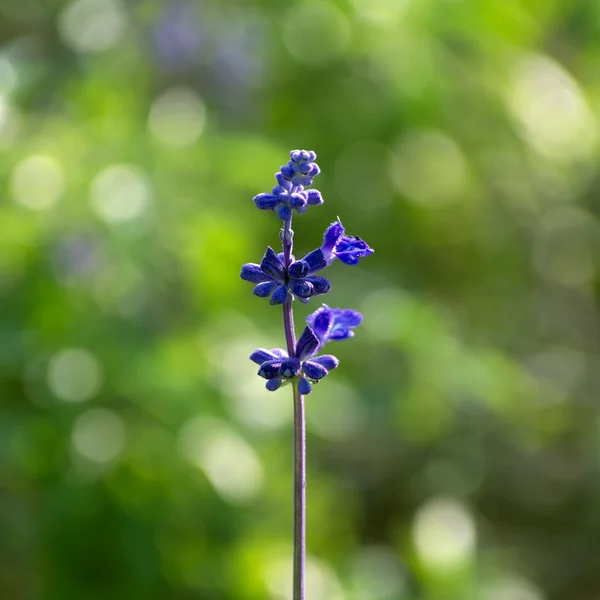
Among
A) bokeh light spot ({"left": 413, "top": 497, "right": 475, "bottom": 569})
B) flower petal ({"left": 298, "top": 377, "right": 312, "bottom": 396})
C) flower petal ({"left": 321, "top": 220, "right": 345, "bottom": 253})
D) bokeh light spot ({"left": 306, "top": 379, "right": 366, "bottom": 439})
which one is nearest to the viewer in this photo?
flower petal ({"left": 298, "top": 377, "right": 312, "bottom": 396})

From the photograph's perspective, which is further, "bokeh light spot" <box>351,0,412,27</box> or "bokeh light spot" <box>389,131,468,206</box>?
"bokeh light spot" <box>389,131,468,206</box>

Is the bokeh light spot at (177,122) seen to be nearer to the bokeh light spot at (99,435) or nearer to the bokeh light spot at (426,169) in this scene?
the bokeh light spot at (99,435)

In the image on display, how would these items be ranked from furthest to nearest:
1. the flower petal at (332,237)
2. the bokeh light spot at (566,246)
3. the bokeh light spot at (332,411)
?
the bokeh light spot at (566,246), the bokeh light spot at (332,411), the flower petal at (332,237)

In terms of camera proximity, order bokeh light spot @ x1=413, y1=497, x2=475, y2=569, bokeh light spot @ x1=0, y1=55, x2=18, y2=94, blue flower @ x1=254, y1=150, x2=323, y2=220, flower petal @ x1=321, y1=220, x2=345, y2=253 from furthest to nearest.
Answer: bokeh light spot @ x1=413, y1=497, x2=475, y2=569
bokeh light spot @ x1=0, y1=55, x2=18, y2=94
flower petal @ x1=321, y1=220, x2=345, y2=253
blue flower @ x1=254, y1=150, x2=323, y2=220

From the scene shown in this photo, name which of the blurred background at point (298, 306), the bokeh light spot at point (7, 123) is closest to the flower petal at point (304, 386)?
the blurred background at point (298, 306)

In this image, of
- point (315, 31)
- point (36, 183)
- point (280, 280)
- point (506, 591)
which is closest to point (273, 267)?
point (280, 280)

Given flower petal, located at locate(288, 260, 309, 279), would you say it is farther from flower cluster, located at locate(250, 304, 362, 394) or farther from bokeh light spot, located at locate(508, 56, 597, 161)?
bokeh light spot, located at locate(508, 56, 597, 161)

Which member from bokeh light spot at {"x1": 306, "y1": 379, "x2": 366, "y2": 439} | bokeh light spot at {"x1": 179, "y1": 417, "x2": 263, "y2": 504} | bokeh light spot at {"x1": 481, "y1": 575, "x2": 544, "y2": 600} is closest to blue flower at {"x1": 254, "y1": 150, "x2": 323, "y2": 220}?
bokeh light spot at {"x1": 179, "y1": 417, "x2": 263, "y2": 504}
